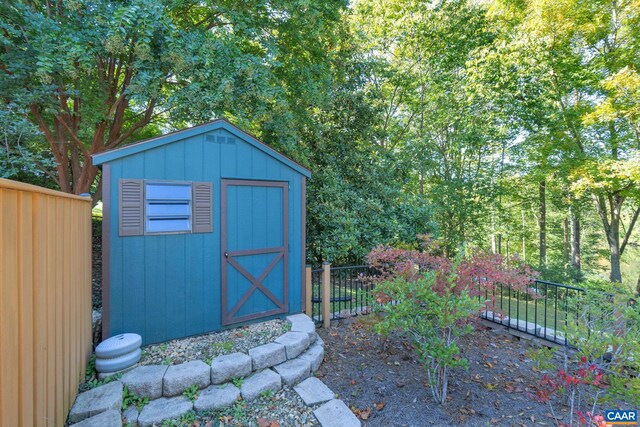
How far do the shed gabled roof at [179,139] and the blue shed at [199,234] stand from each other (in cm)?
1

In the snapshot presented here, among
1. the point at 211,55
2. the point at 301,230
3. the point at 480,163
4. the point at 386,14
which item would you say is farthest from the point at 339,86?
the point at 480,163

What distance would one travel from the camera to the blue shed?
10.5ft

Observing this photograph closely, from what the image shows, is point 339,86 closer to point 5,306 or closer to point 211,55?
point 211,55

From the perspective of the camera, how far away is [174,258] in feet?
11.5

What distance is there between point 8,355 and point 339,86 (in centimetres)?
798

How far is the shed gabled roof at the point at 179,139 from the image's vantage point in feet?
10.2

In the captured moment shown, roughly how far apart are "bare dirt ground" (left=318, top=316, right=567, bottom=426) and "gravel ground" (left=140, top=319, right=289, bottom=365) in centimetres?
85

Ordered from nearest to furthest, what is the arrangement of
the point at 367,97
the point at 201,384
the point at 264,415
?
the point at 264,415 < the point at 201,384 < the point at 367,97

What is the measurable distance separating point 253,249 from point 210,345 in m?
1.29

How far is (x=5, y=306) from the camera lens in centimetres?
132

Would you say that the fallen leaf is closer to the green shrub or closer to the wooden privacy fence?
the green shrub

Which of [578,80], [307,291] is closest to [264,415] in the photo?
[307,291]

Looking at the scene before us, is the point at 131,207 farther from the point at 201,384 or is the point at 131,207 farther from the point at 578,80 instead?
the point at 578,80

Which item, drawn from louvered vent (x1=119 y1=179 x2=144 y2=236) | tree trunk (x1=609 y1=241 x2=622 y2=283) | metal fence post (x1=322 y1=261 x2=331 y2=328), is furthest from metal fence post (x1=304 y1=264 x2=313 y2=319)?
tree trunk (x1=609 y1=241 x2=622 y2=283)
